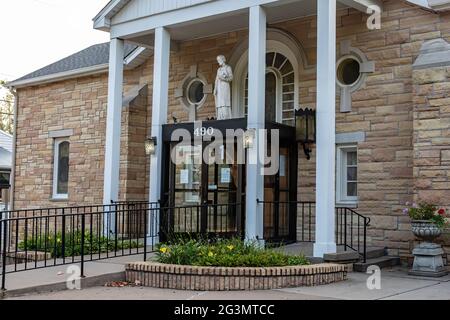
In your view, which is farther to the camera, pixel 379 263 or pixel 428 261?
pixel 379 263

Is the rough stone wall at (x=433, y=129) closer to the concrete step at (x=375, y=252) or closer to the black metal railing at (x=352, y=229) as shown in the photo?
the concrete step at (x=375, y=252)

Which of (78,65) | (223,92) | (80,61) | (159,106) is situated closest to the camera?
(223,92)

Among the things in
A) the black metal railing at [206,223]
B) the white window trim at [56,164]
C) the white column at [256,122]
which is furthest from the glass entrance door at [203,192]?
the white window trim at [56,164]

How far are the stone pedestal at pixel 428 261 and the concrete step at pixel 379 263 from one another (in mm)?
619

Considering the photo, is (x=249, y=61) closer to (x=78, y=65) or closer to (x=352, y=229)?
(x=352, y=229)

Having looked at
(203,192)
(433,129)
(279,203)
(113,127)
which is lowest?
(279,203)

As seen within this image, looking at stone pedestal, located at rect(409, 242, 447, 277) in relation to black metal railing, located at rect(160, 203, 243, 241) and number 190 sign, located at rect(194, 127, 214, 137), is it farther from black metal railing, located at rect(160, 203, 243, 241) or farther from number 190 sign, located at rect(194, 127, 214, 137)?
number 190 sign, located at rect(194, 127, 214, 137)

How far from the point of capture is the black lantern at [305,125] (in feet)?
38.5

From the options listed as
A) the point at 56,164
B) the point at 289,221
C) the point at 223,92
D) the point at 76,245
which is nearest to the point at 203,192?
the point at 289,221

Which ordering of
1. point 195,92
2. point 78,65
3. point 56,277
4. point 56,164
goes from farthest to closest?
point 56,164, point 78,65, point 195,92, point 56,277

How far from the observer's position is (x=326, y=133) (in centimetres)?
999

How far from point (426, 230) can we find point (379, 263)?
1067 mm

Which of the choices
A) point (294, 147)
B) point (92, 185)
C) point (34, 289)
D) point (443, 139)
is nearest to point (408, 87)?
point (443, 139)

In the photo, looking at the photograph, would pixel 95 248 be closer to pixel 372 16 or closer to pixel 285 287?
pixel 285 287
